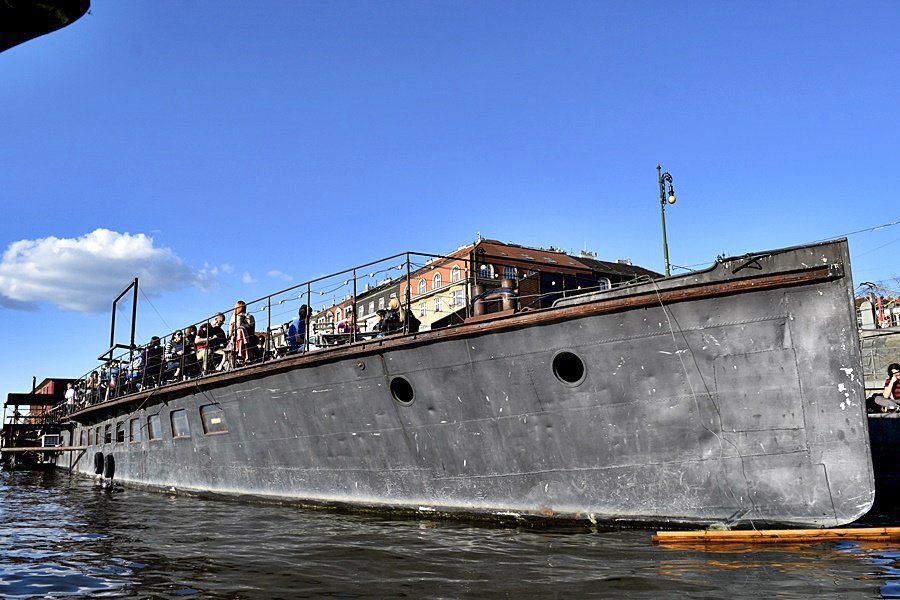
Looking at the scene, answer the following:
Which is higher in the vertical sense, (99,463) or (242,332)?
(242,332)

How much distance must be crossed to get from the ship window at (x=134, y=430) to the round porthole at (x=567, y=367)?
1309 cm

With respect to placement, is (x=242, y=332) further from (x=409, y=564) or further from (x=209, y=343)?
(x=409, y=564)

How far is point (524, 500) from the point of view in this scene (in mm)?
8234

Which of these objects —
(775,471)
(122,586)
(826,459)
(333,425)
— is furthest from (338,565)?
(826,459)

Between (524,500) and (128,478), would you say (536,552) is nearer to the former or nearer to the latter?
(524,500)

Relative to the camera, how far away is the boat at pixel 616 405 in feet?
22.5

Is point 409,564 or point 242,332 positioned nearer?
point 409,564

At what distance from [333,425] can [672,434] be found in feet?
17.3

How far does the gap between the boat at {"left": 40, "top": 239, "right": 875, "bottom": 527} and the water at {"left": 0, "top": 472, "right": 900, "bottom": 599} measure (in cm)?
56

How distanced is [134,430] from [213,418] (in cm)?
587

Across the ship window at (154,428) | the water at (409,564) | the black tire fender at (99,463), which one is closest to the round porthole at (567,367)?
the water at (409,564)

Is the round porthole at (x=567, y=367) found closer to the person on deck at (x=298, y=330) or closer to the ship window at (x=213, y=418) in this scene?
the person on deck at (x=298, y=330)

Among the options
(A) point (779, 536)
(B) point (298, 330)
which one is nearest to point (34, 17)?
(A) point (779, 536)

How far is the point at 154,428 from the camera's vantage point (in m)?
15.8
